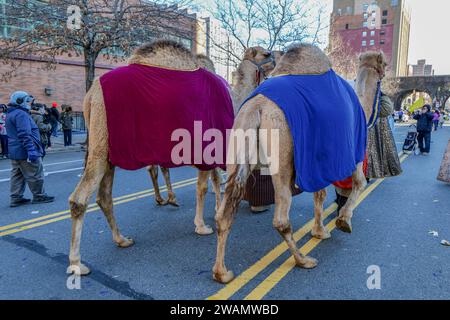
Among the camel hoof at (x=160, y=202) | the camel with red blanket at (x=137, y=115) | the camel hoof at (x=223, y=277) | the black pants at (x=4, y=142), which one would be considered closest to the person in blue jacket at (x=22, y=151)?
the camel hoof at (x=160, y=202)

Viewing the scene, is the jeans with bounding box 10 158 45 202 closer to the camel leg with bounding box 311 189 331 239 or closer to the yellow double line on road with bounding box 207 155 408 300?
the yellow double line on road with bounding box 207 155 408 300

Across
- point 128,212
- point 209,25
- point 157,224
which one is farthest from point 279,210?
point 209,25

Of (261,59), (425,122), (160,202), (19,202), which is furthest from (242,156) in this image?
(425,122)

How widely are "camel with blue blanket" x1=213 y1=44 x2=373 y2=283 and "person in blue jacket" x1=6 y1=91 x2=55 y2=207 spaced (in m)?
4.36

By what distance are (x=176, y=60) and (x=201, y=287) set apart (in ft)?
7.73

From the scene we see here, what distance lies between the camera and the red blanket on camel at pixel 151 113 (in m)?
3.58

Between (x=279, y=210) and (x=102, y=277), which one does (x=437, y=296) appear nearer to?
(x=279, y=210)

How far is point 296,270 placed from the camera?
11.8 feet

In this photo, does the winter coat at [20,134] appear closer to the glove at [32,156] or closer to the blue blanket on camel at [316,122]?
the glove at [32,156]

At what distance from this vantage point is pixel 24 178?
6.31 metres

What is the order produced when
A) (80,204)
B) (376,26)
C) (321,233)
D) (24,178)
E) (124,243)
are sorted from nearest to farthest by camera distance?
(80,204) → (124,243) → (321,233) → (24,178) → (376,26)

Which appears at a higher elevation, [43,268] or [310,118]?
[310,118]

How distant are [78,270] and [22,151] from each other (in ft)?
11.8

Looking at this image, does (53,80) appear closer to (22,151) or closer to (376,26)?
(22,151)
